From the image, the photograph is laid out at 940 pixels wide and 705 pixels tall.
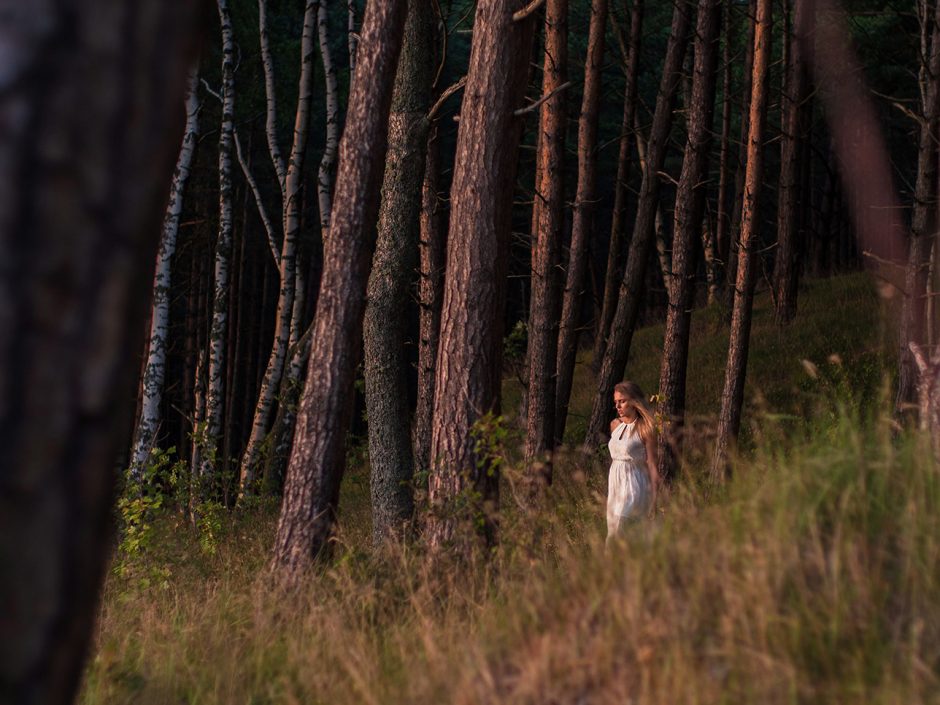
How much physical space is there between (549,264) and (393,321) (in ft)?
11.6

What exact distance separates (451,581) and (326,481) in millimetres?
2752

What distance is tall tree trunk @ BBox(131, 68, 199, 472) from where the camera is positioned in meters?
14.2

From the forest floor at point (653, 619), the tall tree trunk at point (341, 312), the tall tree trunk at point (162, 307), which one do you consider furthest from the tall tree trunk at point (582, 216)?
the forest floor at point (653, 619)

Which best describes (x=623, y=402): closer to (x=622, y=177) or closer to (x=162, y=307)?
(x=162, y=307)

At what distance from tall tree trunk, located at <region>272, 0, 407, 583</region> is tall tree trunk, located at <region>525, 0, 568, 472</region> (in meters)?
3.98

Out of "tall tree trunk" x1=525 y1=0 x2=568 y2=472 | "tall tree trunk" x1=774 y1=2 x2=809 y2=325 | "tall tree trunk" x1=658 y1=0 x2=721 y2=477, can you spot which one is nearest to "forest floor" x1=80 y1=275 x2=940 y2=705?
"tall tree trunk" x1=525 y1=0 x2=568 y2=472

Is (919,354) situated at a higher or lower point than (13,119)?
lower

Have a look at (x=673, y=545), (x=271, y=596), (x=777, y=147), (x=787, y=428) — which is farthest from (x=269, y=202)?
(x=673, y=545)

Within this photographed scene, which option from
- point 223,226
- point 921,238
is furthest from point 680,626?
point 223,226

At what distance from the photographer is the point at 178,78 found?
243 centimetres

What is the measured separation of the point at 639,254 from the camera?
15.9 metres

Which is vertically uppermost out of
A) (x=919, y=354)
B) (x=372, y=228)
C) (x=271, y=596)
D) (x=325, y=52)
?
(x=325, y=52)

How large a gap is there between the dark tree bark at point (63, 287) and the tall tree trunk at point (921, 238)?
12.7 meters

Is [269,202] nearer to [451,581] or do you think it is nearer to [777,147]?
[777,147]
